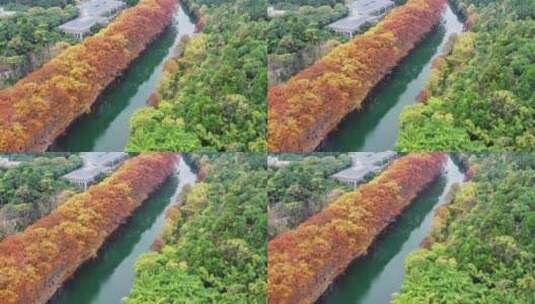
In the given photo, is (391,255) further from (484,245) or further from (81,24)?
(81,24)

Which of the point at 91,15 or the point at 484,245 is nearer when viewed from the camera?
the point at 484,245

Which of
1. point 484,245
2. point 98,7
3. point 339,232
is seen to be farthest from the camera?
point 98,7

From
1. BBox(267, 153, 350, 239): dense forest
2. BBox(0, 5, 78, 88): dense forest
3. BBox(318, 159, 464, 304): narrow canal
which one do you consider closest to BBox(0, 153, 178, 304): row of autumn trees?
BBox(267, 153, 350, 239): dense forest

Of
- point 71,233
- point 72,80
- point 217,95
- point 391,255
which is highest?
point 72,80

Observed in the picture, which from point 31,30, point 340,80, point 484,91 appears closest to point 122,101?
point 31,30

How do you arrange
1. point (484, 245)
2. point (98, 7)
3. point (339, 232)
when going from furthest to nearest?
1. point (98, 7)
2. point (339, 232)
3. point (484, 245)

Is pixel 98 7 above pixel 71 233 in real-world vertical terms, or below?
above

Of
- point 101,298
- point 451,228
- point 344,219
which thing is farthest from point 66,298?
point 451,228
